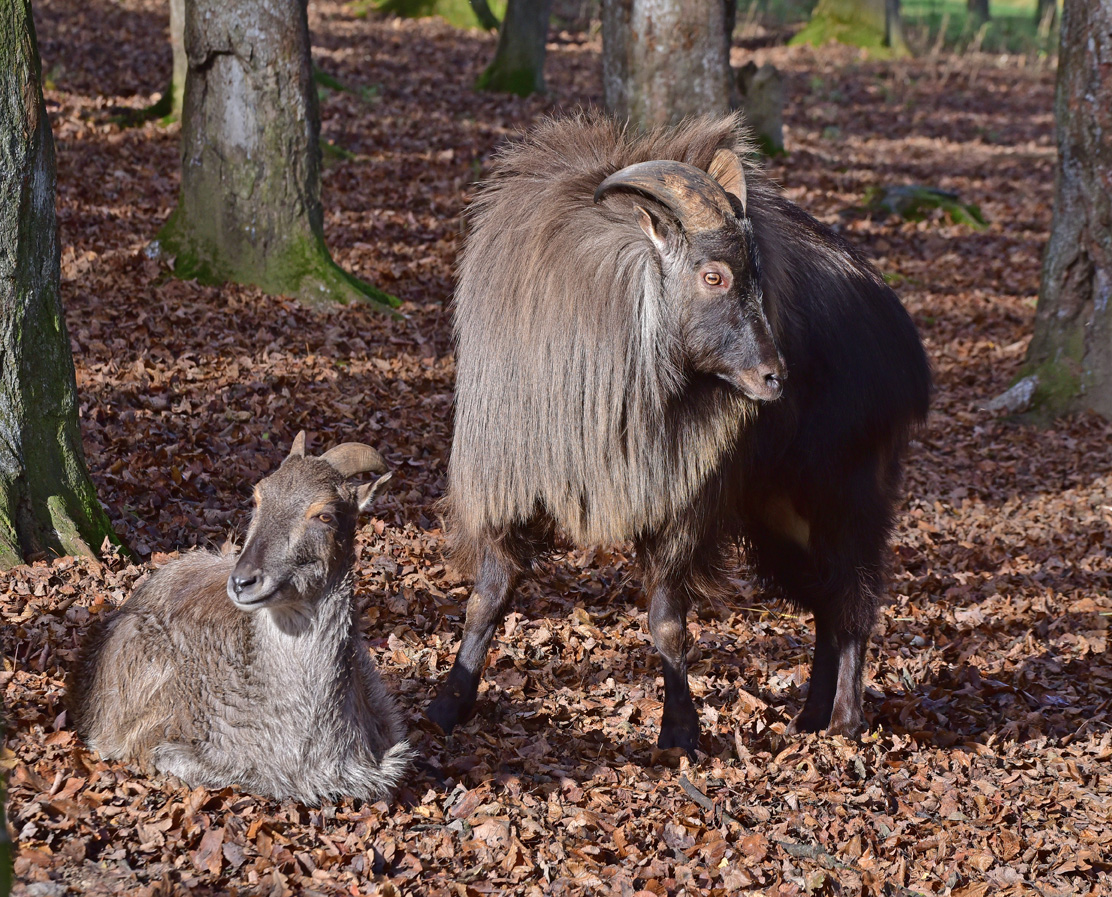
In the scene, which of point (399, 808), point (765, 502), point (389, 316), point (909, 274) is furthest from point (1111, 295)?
point (399, 808)

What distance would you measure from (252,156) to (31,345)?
4457 millimetres

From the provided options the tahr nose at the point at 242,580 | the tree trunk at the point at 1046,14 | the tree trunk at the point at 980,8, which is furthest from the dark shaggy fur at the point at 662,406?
the tree trunk at the point at 980,8

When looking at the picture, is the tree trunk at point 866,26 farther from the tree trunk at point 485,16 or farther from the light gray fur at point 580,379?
the light gray fur at point 580,379

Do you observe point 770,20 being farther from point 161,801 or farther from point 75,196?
point 161,801

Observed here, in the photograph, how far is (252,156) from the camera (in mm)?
9172

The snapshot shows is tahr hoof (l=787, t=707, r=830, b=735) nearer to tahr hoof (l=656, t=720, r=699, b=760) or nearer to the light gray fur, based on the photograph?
tahr hoof (l=656, t=720, r=699, b=760)

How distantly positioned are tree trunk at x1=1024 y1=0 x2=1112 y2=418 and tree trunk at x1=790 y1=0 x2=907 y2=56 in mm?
20086

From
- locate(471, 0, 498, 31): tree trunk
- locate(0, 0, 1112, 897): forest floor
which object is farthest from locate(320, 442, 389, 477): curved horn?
locate(471, 0, 498, 31): tree trunk

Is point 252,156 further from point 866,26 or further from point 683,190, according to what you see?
point 866,26

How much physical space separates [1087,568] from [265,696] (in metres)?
6.34

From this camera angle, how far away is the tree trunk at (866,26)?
28359 mm

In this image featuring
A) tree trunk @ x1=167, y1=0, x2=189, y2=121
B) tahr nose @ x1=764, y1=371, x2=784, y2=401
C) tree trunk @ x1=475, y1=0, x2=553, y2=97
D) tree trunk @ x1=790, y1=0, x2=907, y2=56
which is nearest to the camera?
tahr nose @ x1=764, y1=371, x2=784, y2=401

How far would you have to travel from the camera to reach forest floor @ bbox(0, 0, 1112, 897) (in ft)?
13.2

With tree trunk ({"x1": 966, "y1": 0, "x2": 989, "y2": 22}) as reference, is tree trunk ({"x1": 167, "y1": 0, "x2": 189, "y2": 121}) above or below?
below
